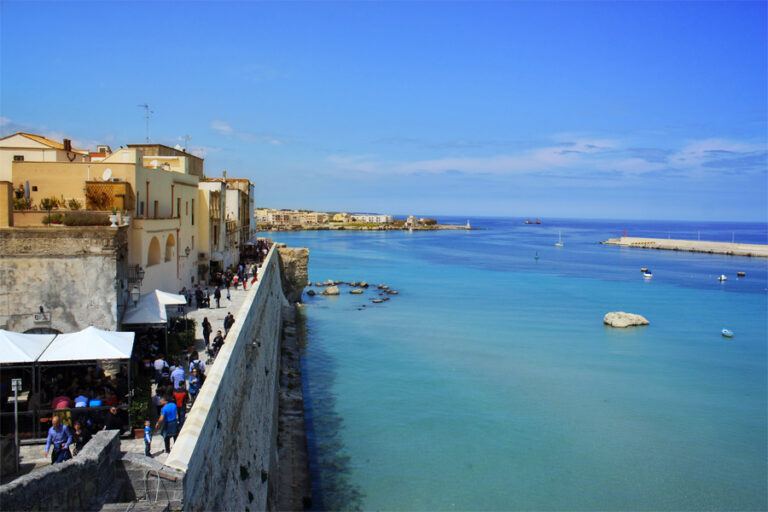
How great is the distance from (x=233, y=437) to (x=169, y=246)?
36.0ft

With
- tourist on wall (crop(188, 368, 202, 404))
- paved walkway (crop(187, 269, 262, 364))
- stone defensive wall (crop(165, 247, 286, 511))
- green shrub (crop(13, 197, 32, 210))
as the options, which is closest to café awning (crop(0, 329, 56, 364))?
tourist on wall (crop(188, 368, 202, 404))

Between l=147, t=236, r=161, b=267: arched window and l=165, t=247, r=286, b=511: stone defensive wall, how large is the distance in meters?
4.04

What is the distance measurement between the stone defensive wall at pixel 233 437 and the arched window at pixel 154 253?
4.04 meters

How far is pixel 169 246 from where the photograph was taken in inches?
682

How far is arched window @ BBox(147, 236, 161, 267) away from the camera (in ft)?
50.4

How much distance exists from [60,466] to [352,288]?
43.4 metres

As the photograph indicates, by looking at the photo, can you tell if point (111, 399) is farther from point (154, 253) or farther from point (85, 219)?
point (154, 253)

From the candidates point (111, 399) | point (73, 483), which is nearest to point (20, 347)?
point (111, 399)

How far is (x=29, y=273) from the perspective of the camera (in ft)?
32.2

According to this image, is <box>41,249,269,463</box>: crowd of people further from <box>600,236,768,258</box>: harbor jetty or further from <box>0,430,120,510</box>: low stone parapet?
<box>600,236,768,258</box>: harbor jetty

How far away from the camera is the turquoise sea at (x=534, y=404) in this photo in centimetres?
1384

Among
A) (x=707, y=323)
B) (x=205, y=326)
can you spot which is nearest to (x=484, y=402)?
(x=205, y=326)

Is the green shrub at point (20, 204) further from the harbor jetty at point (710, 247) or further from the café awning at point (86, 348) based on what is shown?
the harbor jetty at point (710, 247)

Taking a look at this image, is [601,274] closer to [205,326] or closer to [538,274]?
[538,274]
